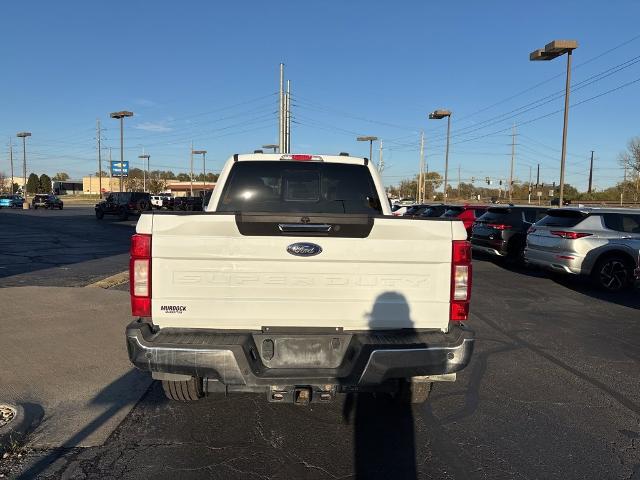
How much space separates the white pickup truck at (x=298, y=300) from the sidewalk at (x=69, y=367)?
110 cm

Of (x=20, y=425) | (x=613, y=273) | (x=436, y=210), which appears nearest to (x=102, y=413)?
(x=20, y=425)

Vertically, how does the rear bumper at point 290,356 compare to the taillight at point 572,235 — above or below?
below

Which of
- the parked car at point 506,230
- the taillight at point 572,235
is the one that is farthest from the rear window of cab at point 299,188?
the parked car at point 506,230

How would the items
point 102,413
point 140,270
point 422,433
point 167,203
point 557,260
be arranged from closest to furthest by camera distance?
point 140,270 < point 422,433 < point 102,413 < point 557,260 < point 167,203

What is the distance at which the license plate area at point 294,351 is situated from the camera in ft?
10.9

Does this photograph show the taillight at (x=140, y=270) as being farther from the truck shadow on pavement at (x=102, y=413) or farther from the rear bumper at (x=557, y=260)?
the rear bumper at (x=557, y=260)

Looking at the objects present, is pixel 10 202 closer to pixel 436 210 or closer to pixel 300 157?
pixel 436 210

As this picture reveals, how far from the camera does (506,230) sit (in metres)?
14.1

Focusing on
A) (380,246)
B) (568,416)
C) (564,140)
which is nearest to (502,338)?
(568,416)

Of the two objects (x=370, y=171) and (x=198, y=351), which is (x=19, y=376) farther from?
(x=370, y=171)

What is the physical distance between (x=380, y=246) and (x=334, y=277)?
0.36m

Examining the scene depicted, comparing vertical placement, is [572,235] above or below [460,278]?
below

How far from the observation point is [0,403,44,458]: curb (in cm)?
356

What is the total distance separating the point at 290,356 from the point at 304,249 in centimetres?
69
